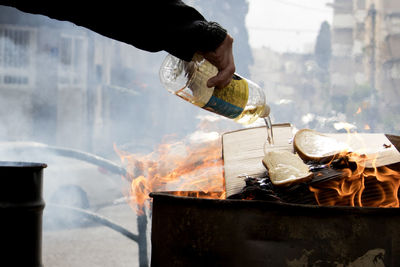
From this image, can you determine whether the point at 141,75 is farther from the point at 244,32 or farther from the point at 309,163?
the point at 309,163

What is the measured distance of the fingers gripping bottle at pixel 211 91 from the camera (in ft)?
6.38

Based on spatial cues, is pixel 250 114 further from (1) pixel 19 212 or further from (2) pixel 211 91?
(1) pixel 19 212

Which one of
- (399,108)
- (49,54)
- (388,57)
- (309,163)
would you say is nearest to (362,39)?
(388,57)

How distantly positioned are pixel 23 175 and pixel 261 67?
23.3 m

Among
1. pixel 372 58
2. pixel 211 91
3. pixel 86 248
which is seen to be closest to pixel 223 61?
pixel 211 91

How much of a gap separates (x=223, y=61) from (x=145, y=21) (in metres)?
0.34

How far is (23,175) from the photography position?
233 cm

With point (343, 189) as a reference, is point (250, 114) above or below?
above

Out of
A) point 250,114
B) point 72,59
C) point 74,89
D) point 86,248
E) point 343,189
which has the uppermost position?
point 72,59

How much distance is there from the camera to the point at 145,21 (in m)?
1.61

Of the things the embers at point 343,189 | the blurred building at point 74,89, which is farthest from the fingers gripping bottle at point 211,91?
the blurred building at point 74,89

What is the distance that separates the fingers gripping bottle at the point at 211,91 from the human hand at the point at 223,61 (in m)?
0.13

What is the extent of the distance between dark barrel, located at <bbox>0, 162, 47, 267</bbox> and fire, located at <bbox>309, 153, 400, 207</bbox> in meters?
1.44

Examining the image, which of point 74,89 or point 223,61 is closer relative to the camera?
point 223,61
